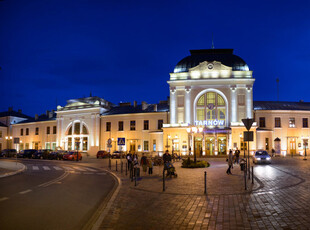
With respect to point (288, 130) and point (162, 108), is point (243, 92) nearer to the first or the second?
point (288, 130)

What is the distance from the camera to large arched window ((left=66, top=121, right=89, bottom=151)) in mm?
60312

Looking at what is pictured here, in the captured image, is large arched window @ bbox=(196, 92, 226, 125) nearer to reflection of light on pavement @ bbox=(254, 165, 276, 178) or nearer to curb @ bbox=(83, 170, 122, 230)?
reflection of light on pavement @ bbox=(254, 165, 276, 178)

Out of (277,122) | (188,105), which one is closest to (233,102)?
(188,105)

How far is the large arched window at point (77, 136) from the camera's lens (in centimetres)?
6031

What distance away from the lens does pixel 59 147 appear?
203 feet

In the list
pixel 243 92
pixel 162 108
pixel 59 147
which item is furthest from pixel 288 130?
pixel 59 147

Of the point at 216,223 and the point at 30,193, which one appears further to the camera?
the point at 30,193

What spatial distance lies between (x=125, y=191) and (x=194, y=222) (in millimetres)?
5861

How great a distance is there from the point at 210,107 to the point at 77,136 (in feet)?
94.0

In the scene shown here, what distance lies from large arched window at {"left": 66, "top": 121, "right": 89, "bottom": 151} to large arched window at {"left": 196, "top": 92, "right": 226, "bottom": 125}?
79.5ft

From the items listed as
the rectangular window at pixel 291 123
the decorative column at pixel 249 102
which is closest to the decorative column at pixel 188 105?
the decorative column at pixel 249 102

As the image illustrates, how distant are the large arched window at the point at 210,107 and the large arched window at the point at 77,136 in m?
24.2

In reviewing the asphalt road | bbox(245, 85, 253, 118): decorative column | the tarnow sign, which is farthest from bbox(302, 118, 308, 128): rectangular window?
the asphalt road

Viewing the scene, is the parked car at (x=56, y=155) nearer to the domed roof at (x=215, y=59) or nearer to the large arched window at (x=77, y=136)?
the large arched window at (x=77, y=136)
